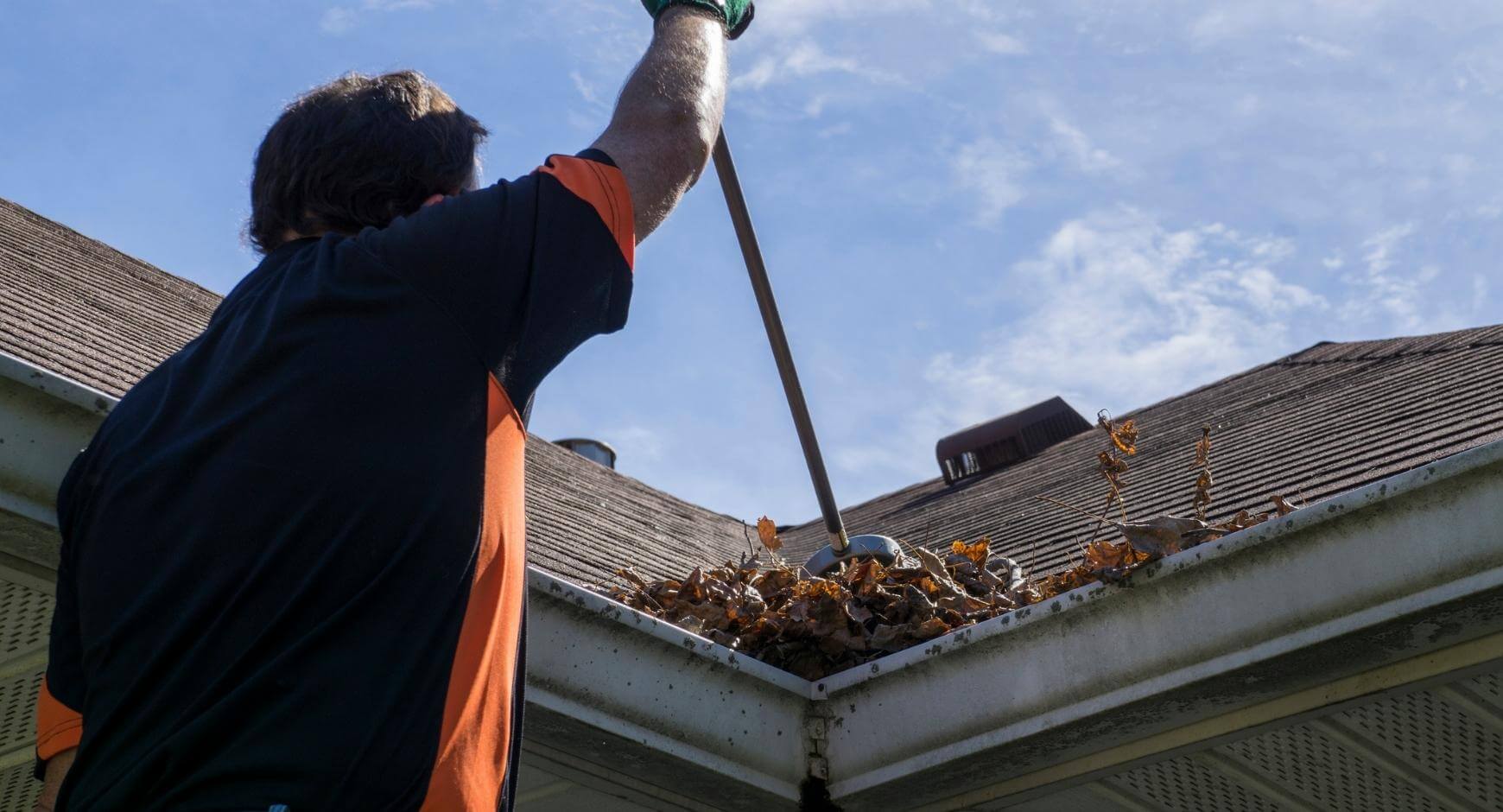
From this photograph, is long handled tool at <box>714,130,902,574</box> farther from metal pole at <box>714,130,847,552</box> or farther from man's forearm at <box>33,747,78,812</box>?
man's forearm at <box>33,747,78,812</box>

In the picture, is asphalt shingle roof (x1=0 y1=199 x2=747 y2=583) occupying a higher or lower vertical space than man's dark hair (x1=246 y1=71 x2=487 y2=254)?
higher

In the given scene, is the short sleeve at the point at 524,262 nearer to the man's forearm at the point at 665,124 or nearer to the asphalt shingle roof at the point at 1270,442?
the man's forearm at the point at 665,124

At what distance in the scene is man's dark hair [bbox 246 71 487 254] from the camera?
76.2 inches

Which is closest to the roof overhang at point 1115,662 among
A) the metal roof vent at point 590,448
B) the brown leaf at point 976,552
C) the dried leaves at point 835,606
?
the dried leaves at point 835,606

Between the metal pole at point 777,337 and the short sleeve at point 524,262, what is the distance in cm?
213

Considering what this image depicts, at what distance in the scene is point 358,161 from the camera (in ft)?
6.34

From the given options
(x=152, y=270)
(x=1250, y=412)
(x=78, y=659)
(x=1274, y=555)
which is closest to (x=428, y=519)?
(x=78, y=659)

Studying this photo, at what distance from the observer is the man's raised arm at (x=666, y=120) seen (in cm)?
186

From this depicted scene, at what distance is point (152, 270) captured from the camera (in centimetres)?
659

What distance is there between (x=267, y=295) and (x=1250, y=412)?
501 cm

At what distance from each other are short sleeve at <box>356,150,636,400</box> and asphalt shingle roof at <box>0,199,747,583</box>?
9.30 feet

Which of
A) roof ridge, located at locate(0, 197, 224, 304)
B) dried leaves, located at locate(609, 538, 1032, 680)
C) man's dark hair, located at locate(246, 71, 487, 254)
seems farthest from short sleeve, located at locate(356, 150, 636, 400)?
roof ridge, located at locate(0, 197, 224, 304)

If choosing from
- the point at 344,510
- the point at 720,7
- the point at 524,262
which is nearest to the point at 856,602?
the point at 720,7

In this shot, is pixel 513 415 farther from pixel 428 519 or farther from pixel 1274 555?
pixel 1274 555
